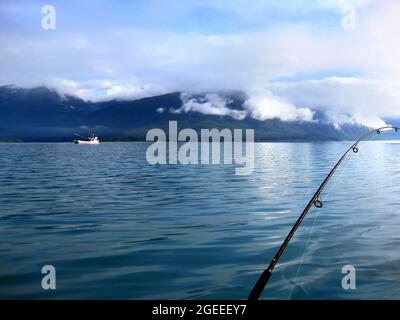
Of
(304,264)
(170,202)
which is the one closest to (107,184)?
(170,202)

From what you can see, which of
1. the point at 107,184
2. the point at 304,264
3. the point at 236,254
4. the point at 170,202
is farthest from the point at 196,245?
the point at 107,184

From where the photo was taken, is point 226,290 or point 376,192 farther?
point 376,192

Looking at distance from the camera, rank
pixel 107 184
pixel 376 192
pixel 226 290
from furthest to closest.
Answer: pixel 107 184
pixel 376 192
pixel 226 290

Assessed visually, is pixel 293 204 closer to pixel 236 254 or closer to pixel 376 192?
pixel 376 192

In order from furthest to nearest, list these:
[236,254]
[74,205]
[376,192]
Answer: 1. [376,192]
2. [74,205]
3. [236,254]

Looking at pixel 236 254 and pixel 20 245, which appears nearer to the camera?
pixel 236 254

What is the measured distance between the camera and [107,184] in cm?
3762

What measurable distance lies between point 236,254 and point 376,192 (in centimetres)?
1916
